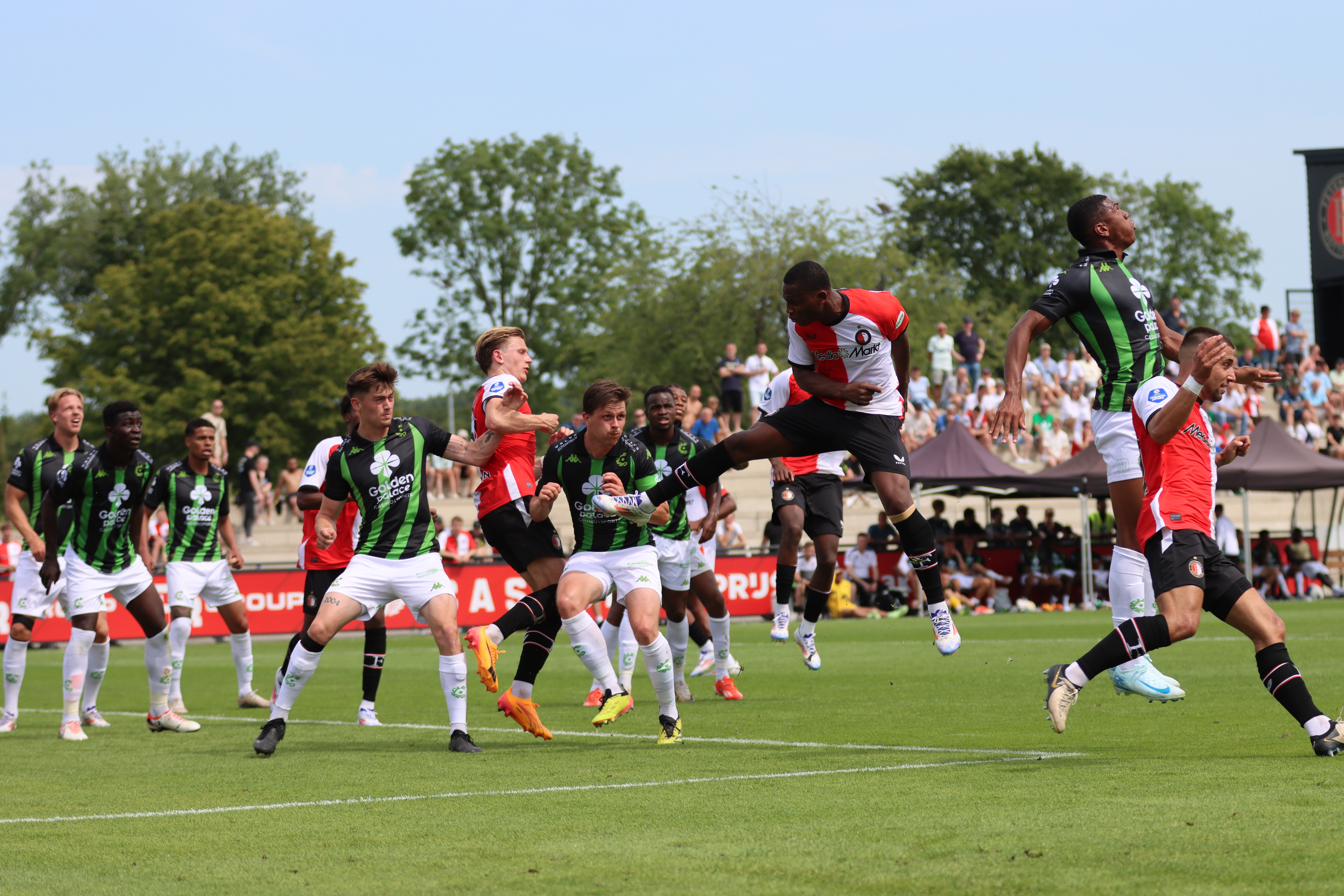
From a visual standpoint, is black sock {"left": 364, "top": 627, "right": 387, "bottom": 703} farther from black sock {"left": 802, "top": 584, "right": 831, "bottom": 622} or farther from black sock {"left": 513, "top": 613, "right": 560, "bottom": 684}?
black sock {"left": 802, "top": 584, "right": 831, "bottom": 622}

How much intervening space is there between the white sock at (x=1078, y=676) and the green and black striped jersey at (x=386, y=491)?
3.78 meters

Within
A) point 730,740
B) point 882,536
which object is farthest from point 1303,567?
point 730,740

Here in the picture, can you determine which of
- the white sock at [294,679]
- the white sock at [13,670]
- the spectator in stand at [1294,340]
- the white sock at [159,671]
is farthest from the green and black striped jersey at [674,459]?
the spectator in stand at [1294,340]

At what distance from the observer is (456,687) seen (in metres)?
9.41

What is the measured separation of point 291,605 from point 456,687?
55.6ft

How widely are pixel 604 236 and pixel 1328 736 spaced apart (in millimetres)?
58663

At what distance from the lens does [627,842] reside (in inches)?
219

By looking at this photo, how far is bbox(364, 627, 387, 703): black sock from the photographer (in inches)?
447

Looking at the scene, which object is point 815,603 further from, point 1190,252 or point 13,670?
point 1190,252

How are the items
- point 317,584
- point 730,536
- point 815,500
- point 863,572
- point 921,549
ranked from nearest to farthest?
point 921,549
point 317,584
point 815,500
point 863,572
point 730,536

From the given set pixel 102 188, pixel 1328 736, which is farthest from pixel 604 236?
pixel 1328 736

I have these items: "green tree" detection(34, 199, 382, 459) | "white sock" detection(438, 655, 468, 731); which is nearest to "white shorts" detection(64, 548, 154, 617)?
"white sock" detection(438, 655, 468, 731)

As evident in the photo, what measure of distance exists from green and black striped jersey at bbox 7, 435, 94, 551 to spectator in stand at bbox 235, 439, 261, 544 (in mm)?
22798

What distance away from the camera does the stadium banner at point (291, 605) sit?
2491 centimetres
